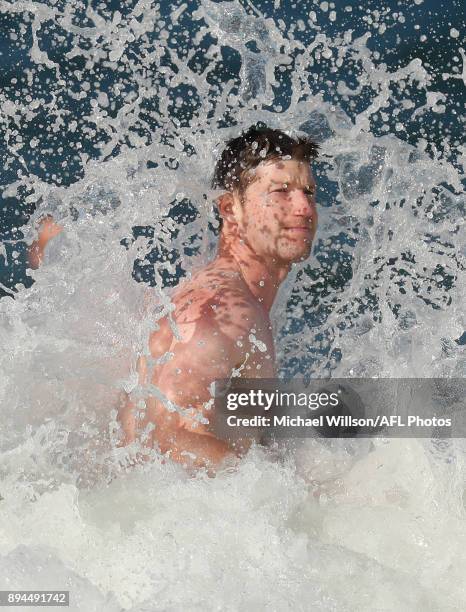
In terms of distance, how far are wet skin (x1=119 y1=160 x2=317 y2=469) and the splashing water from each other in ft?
0.32

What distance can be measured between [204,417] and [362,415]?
0.76m

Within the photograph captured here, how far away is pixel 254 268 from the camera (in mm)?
3535

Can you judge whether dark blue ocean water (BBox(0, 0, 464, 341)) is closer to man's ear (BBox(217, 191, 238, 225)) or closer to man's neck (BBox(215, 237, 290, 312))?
man's ear (BBox(217, 191, 238, 225))

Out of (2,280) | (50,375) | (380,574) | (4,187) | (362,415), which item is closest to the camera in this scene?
(380,574)

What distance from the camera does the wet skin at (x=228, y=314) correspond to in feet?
10.0

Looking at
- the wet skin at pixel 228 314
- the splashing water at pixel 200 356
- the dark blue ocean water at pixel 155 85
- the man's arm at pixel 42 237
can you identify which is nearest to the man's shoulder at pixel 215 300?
the wet skin at pixel 228 314

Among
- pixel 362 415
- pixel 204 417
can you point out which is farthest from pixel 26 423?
pixel 362 415

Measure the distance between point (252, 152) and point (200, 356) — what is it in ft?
3.17

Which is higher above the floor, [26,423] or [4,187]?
[4,187]

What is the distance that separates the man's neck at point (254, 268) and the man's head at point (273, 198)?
23 millimetres

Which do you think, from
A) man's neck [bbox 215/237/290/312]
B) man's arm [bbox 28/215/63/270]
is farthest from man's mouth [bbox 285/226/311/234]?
man's arm [bbox 28/215/63/270]

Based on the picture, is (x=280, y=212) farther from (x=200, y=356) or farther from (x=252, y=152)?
(x=200, y=356)

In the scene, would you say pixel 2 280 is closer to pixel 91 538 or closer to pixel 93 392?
pixel 93 392

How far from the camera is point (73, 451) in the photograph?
3.08m
